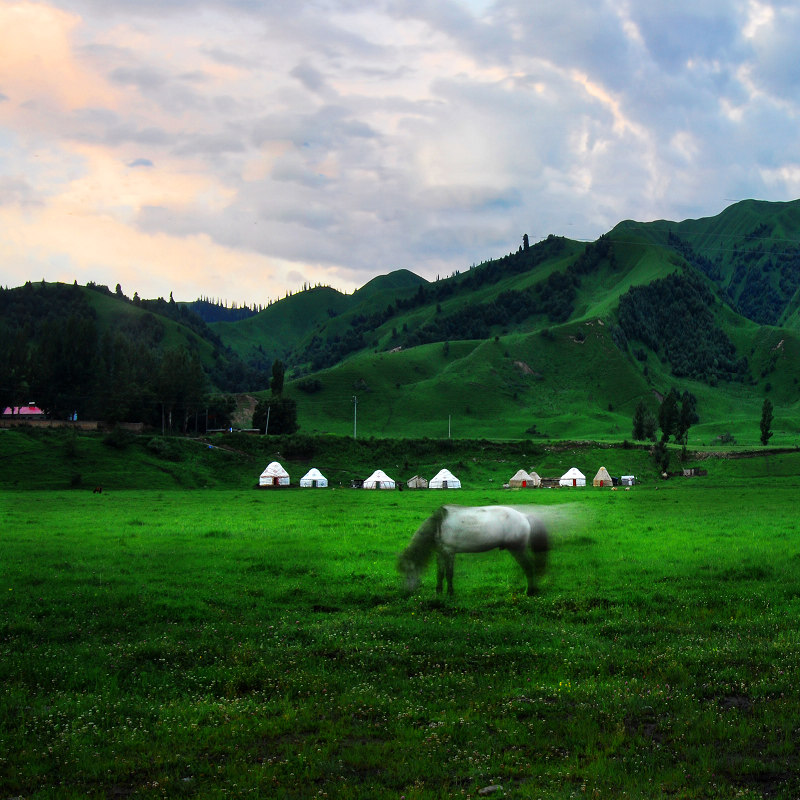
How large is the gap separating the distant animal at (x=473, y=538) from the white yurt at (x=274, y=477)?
245ft

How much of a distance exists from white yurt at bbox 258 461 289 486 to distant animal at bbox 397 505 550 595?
74.6 m

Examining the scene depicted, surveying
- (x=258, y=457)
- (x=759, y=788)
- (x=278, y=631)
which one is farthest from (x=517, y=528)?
(x=258, y=457)

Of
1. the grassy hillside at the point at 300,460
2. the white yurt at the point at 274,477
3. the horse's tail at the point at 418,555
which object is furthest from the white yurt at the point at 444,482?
the horse's tail at the point at 418,555

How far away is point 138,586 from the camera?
64.5 ft

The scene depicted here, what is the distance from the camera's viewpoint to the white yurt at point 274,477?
91.6 metres

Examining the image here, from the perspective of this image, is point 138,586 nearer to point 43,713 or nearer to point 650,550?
point 43,713

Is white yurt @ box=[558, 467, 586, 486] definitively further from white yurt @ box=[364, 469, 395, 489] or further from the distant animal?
the distant animal

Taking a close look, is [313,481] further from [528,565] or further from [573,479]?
[528,565]

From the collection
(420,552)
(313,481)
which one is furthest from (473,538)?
(313,481)

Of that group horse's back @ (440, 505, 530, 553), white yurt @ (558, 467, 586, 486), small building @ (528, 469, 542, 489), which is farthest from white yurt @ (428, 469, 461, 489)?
horse's back @ (440, 505, 530, 553)

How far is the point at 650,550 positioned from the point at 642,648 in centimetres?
1285

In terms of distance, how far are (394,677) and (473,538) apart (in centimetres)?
580

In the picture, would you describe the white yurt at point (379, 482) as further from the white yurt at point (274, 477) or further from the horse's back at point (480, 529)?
the horse's back at point (480, 529)

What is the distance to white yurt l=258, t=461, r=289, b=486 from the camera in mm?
91625
